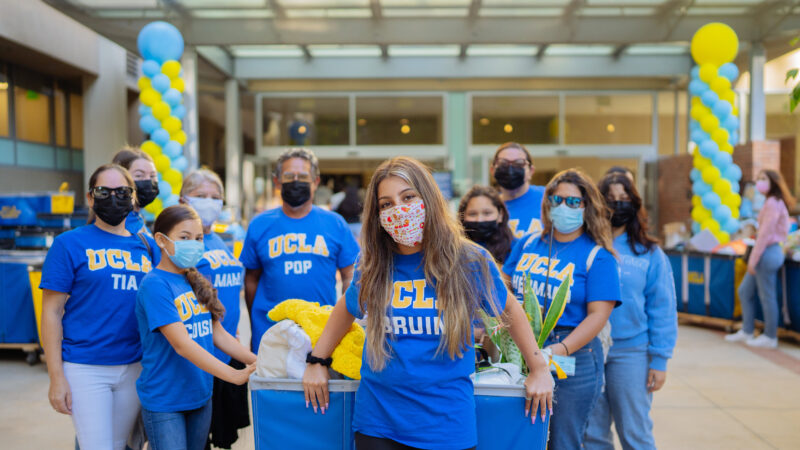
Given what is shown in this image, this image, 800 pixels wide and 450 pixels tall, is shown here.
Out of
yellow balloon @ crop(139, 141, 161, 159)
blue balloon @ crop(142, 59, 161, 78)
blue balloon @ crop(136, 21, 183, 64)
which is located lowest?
yellow balloon @ crop(139, 141, 161, 159)

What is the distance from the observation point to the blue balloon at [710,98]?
31.0ft

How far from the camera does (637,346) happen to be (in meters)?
3.06

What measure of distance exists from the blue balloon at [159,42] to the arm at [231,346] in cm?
702

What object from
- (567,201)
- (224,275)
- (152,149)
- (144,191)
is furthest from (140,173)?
(152,149)

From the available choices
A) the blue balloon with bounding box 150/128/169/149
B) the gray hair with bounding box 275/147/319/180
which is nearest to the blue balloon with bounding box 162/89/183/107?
the blue balloon with bounding box 150/128/169/149

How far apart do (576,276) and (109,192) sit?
202cm

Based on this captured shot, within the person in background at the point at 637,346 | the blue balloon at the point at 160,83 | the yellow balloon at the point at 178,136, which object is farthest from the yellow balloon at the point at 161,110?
the person in background at the point at 637,346

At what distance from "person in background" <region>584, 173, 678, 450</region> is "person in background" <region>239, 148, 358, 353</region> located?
56.5 inches

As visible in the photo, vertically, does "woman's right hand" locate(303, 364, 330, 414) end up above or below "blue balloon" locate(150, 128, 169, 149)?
below

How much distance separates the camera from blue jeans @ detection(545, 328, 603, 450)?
2660 millimetres

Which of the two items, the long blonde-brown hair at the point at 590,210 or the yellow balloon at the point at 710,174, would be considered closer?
the long blonde-brown hair at the point at 590,210

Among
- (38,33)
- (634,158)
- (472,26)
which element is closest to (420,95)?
(472,26)

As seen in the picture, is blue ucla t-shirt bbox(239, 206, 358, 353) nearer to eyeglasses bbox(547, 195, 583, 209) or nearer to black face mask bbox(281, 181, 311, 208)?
black face mask bbox(281, 181, 311, 208)

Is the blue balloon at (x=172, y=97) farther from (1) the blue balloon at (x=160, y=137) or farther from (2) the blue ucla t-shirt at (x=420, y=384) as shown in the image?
(2) the blue ucla t-shirt at (x=420, y=384)
